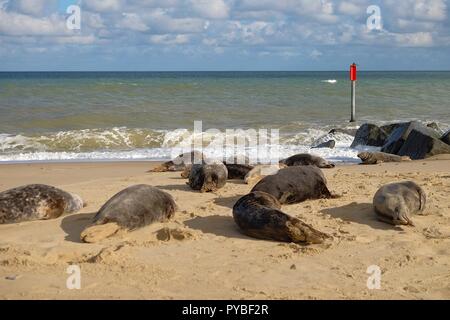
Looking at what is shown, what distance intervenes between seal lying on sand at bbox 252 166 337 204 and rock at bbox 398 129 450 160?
520cm

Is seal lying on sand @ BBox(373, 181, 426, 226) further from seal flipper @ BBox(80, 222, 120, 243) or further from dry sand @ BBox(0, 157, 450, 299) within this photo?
seal flipper @ BBox(80, 222, 120, 243)

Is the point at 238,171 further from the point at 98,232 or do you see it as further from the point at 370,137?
the point at 370,137

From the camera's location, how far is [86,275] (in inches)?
173

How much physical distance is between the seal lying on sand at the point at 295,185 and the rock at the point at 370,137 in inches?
284

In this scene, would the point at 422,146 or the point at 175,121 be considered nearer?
the point at 422,146

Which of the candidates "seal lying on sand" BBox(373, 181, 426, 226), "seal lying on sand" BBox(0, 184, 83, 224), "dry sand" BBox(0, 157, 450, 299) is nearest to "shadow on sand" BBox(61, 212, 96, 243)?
"dry sand" BBox(0, 157, 450, 299)

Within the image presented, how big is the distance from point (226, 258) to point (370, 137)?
987 cm

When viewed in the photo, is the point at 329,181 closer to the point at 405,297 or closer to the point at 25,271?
the point at 405,297

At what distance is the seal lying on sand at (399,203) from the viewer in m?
5.75

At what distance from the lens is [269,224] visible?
5230 millimetres

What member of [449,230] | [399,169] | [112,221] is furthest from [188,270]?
[399,169]

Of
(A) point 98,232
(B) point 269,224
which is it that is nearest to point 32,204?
(A) point 98,232

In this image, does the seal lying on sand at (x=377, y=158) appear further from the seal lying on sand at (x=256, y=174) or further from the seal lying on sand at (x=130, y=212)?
the seal lying on sand at (x=130, y=212)

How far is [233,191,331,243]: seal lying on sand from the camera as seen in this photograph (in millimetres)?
5137
